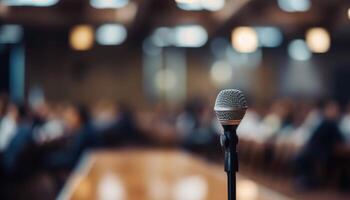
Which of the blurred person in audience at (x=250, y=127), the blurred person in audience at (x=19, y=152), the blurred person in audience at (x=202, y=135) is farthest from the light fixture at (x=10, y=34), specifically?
the blurred person in audience at (x=19, y=152)

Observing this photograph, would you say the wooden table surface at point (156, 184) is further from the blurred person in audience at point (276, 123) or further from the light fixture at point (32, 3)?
the light fixture at point (32, 3)

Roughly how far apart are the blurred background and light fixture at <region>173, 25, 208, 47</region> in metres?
0.05

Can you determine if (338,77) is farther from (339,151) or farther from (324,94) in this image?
(339,151)

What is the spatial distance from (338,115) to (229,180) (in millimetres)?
6528

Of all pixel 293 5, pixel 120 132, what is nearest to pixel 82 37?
pixel 120 132

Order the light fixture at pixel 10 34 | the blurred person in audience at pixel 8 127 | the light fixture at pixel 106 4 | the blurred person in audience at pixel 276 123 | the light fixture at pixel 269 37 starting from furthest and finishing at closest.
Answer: the light fixture at pixel 269 37
the light fixture at pixel 10 34
the light fixture at pixel 106 4
the blurred person in audience at pixel 276 123
the blurred person in audience at pixel 8 127

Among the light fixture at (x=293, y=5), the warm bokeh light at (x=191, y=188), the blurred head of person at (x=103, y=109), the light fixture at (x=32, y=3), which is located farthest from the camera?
the blurred head of person at (x=103, y=109)

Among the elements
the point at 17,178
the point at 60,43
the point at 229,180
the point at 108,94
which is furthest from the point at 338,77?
the point at 229,180

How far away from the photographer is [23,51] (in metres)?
15.3

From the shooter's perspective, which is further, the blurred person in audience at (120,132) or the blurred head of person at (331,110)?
the blurred person in audience at (120,132)

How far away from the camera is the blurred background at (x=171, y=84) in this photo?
743 cm

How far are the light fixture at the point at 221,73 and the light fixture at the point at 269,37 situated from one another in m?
1.28

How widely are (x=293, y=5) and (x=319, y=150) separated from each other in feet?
17.4

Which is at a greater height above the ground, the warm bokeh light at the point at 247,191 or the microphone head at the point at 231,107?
the microphone head at the point at 231,107
